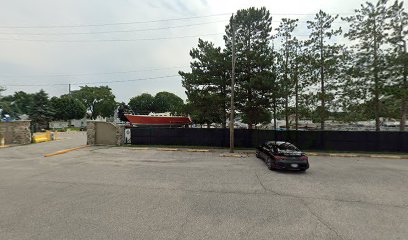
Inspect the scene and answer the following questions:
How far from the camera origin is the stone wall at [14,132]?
24.0 metres

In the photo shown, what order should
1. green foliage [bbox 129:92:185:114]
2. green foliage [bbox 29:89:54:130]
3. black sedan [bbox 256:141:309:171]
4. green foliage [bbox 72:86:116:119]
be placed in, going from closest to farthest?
black sedan [bbox 256:141:309:171]
green foliage [bbox 29:89:54:130]
green foliage [bbox 72:86:116:119]
green foliage [bbox 129:92:185:114]

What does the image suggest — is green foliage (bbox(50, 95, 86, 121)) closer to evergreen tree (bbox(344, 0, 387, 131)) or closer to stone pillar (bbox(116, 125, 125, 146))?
stone pillar (bbox(116, 125, 125, 146))

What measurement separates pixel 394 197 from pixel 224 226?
7.04 metres

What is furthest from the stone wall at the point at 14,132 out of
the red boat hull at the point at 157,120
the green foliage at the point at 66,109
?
the green foliage at the point at 66,109

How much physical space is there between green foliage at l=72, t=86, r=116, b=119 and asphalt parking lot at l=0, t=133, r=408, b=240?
79.0 metres

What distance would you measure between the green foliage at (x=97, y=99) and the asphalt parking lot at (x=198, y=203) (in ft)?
259

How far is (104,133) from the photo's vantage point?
78.5ft

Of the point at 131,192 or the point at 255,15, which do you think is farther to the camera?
the point at 255,15

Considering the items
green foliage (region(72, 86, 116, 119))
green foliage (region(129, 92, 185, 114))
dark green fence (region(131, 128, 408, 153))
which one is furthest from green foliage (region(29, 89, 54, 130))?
green foliage (region(129, 92, 185, 114))

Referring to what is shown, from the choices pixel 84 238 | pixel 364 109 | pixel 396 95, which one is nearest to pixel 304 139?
pixel 364 109

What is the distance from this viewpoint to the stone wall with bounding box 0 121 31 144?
24.0m

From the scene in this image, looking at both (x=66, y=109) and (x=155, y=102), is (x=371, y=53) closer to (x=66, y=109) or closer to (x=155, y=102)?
(x=66, y=109)

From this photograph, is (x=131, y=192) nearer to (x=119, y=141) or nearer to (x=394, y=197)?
(x=394, y=197)

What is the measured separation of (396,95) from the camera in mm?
22703
